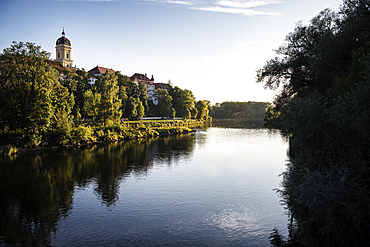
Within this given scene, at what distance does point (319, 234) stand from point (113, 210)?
45.6 ft

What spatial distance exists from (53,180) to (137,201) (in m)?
11.1

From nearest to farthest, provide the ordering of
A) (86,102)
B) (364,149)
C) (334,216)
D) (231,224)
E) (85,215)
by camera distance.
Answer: (334,216) < (364,149) < (231,224) < (85,215) < (86,102)

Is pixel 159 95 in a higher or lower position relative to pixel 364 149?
higher

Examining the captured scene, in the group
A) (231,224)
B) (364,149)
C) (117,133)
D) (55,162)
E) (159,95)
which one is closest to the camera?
(364,149)

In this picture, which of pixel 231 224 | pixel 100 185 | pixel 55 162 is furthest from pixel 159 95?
pixel 231 224

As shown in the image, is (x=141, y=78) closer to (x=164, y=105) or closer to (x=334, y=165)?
(x=164, y=105)

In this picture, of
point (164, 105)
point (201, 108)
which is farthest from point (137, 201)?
point (201, 108)

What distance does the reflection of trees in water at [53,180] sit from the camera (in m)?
16.4

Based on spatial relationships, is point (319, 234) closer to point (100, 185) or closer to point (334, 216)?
point (334, 216)

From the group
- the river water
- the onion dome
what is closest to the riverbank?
the river water

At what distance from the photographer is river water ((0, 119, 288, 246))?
1541 centimetres

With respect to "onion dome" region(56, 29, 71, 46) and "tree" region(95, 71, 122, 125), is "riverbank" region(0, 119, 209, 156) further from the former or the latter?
"onion dome" region(56, 29, 71, 46)

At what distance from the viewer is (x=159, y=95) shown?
124000 millimetres

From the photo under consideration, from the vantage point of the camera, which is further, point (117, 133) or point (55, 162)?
point (117, 133)
